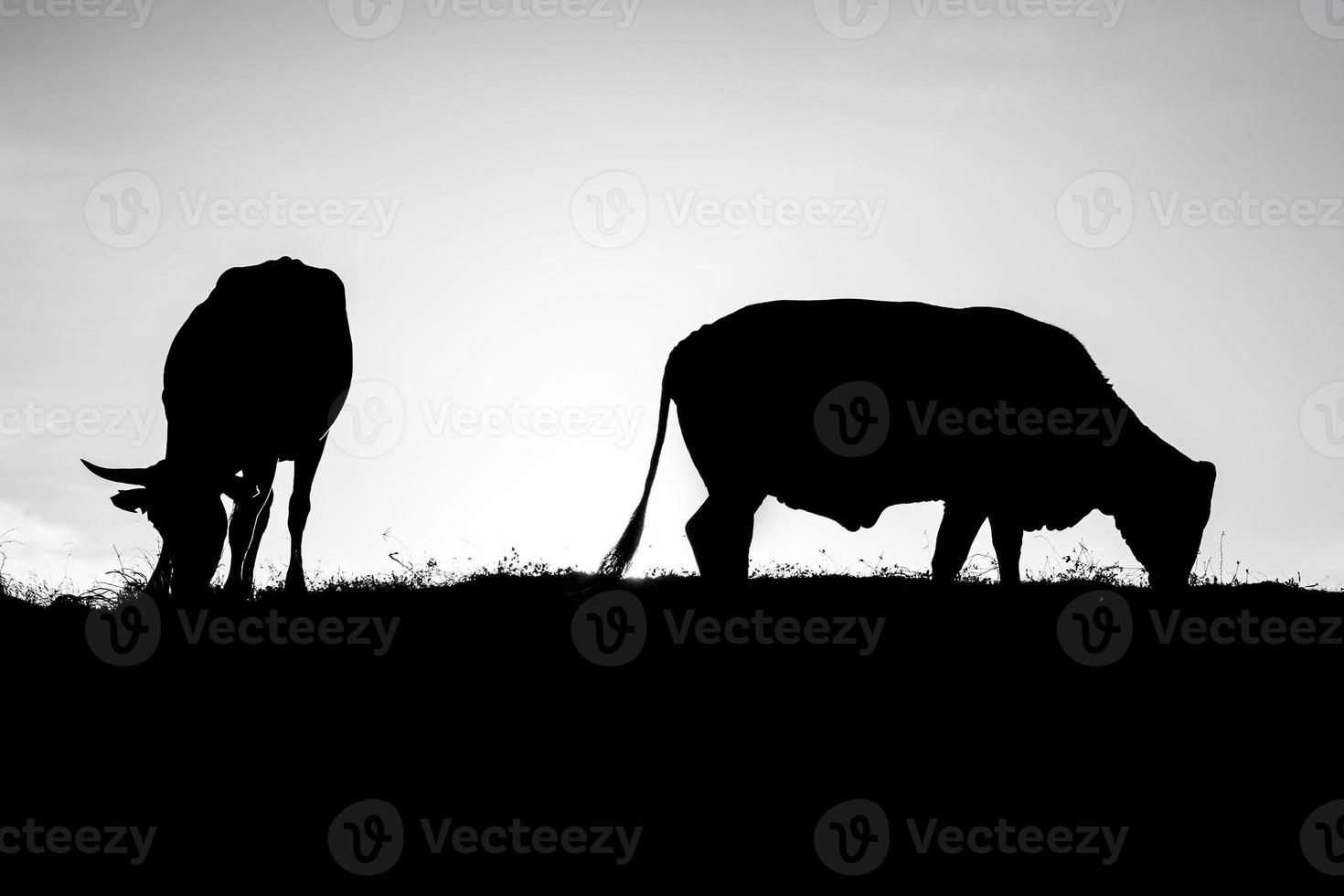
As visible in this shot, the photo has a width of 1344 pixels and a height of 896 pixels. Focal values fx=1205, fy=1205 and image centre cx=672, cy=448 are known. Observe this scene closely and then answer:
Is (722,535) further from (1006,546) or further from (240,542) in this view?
(240,542)

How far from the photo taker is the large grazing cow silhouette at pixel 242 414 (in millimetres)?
8047

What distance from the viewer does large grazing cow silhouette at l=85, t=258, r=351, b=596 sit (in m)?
8.05

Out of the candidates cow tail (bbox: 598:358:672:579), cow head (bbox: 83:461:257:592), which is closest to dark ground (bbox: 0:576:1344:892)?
cow head (bbox: 83:461:257:592)

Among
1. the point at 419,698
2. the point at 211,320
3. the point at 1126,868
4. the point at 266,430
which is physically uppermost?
the point at 211,320

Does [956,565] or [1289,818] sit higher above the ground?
[956,565]

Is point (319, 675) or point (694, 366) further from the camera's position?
point (694, 366)

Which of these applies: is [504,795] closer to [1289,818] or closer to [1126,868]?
[1126,868]

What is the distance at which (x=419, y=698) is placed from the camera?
6.65 meters

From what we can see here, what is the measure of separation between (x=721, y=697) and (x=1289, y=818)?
2.78 m

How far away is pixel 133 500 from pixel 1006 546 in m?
→ 6.78

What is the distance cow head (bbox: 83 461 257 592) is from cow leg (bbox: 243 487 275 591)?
7.12ft

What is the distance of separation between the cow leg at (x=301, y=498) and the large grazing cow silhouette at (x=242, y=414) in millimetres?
10

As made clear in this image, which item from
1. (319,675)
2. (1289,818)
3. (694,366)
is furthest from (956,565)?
(319,675)

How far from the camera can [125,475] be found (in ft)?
27.0
